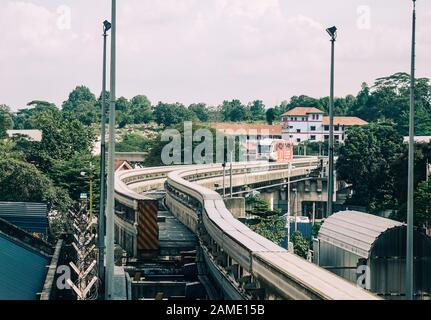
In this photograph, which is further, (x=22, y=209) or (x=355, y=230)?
(x=22, y=209)

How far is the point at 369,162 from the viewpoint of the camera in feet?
273

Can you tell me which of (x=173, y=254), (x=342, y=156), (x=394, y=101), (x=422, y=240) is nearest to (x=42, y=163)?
(x=342, y=156)

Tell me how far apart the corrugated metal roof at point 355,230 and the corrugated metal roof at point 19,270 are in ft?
29.2

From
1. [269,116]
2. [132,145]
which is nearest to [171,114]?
[269,116]

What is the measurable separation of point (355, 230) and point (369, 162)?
5783 cm

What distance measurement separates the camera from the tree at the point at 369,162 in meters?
81.0

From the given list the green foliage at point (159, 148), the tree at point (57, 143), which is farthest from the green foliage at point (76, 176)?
the green foliage at point (159, 148)

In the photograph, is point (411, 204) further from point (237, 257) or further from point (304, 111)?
point (304, 111)

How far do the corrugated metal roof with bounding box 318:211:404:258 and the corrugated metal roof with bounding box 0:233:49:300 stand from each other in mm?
8905

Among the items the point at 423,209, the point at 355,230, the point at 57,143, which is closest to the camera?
the point at 355,230

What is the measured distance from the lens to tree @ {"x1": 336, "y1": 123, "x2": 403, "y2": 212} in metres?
81.0

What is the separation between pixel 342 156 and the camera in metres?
86.1

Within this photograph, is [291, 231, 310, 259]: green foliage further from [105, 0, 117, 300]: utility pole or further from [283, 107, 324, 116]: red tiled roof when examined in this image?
[283, 107, 324, 116]: red tiled roof

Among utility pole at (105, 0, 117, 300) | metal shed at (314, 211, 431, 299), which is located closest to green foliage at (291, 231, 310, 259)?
metal shed at (314, 211, 431, 299)
